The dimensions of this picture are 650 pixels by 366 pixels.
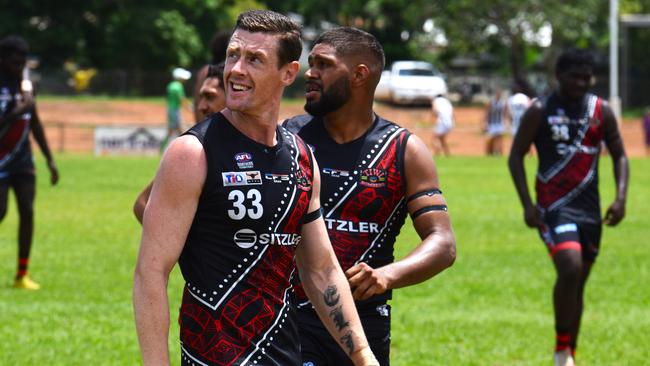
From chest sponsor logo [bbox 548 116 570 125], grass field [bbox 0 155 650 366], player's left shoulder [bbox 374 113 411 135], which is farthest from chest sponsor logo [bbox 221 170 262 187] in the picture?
chest sponsor logo [bbox 548 116 570 125]

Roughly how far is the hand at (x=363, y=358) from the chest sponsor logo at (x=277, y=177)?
2.45 feet

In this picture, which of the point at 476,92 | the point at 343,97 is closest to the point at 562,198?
the point at 343,97

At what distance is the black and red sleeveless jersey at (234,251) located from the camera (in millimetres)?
4516

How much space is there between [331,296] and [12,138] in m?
8.65

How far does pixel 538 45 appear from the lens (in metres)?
67.6

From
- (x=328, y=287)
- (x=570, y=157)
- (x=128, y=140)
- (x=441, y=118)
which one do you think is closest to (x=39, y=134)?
(x=570, y=157)

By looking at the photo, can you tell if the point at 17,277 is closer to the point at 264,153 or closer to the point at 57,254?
the point at 57,254

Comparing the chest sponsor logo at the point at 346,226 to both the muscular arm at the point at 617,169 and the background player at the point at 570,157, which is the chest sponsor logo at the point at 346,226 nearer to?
the background player at the point at 570,157

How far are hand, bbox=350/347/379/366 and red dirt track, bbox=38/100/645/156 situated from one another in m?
43.7

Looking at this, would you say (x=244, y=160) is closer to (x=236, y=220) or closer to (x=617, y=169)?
(x=236, y=220)

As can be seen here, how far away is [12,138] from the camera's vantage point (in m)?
12.9

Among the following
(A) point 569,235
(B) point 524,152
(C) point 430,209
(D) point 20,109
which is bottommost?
(A) point 569,235

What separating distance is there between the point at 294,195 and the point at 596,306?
26.7 ft

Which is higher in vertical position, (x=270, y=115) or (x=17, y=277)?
(x=270, y=115)
